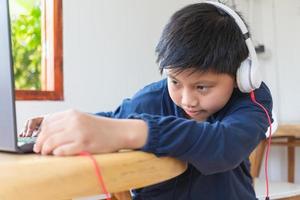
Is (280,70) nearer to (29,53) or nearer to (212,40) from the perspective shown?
(29,53)

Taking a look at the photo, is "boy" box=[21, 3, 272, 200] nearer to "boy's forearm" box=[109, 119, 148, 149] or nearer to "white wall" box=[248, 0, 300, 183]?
"boy's forearm" box=[109, 119, 148, 149]

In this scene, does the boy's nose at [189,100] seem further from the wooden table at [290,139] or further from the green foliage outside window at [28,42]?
the wooden table at [290,139]

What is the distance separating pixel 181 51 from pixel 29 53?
157 centimetres

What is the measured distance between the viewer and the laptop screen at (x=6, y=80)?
42 cm

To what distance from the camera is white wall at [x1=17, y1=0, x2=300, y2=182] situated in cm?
213

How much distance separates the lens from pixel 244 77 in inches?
26.4

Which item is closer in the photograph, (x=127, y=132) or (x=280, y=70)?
(x=127, y=132)

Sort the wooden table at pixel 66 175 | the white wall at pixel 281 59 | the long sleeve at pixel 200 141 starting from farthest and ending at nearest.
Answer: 1. the white wall at pixel 281 59
2. the long sleeve at pixel 200 141
3. the wooden table at pixel 66 175

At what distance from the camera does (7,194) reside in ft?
1.17

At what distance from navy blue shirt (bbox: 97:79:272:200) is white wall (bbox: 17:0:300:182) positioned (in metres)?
1.21

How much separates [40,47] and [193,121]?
1779 millimetres

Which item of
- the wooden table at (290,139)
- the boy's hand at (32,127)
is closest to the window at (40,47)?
the wooden table at (290,139)

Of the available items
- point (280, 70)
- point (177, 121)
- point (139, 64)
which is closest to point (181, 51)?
point (177, 121)

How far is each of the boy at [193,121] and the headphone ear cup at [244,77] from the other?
0.04 feet
